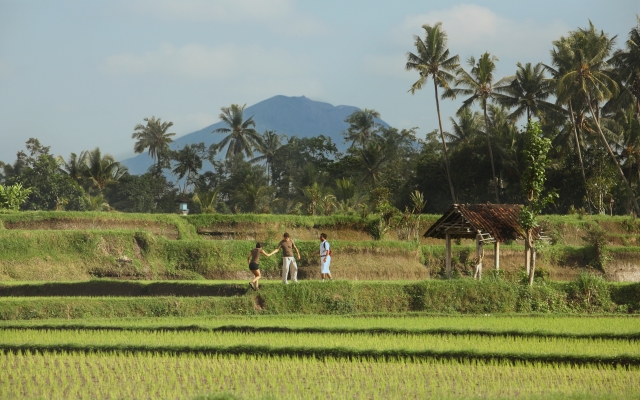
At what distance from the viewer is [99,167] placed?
47.1 metres

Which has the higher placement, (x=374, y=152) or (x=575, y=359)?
(x=374, y=152)

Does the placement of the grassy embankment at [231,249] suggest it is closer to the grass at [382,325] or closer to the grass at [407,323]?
the grass at [407,323]

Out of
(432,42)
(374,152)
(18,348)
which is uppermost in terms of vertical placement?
(432,42)

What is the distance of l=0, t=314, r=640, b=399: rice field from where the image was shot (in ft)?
28.7

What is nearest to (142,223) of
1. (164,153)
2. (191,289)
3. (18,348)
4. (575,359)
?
(191,289)

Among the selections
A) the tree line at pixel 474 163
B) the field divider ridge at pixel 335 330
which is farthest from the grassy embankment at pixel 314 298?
the tree line at pixel 474 163

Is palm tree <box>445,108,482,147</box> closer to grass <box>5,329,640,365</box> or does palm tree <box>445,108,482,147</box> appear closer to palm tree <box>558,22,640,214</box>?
palm tree <box>558,22,640,214</box>

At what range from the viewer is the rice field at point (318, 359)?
8.76 metres

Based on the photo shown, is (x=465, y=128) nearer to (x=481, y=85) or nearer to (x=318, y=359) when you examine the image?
(x=481, y=85)

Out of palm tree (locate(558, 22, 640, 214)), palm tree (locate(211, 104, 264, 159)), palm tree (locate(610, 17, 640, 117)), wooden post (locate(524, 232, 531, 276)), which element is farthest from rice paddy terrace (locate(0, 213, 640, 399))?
palm tree (locate(211, 104, 264, 159))

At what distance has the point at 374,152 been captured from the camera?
153 feet

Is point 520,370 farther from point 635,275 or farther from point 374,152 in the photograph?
point 374,152

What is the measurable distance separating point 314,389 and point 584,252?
20.6 metres

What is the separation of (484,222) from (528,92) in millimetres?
23521
